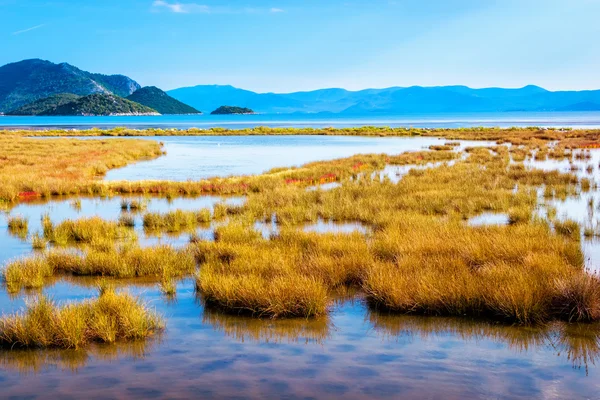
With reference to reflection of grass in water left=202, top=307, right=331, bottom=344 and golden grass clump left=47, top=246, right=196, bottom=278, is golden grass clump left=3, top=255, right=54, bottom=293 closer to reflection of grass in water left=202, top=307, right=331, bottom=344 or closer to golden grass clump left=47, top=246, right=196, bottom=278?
golden grass clump left=47, top=246, right=196, bottom=278

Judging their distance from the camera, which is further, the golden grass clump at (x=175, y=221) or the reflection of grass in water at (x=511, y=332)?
the golden grass clump at (x=175, y=221)

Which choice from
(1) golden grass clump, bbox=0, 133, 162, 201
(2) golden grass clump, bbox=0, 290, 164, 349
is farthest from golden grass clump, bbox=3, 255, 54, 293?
(1) golden grass clump, bbox=0, 133, 162, 201

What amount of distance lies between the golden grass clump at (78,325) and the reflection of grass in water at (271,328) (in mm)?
984

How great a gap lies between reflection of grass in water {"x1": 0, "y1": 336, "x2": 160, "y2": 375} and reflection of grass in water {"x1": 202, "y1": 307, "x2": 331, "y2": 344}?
1247 millimetres

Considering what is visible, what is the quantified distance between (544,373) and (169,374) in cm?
460

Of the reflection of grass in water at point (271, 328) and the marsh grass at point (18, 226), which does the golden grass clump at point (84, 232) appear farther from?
the reflection of grass in water at point (271, 328)

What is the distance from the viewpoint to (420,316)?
8.81 meters

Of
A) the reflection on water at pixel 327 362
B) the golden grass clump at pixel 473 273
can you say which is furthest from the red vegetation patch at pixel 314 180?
the reflection on water at pixel 327 362

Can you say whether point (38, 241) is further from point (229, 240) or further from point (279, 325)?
point (279, 325)

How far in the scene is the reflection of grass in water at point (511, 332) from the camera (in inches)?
296

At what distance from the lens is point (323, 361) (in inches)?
284

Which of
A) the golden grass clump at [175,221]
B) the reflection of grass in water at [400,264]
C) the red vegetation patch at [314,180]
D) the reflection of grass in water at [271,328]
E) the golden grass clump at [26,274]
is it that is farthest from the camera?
the red vegetation patch at [314,180]

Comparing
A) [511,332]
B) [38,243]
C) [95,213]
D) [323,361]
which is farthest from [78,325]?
[95,213]

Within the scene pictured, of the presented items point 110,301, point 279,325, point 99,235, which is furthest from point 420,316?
point 99,235
